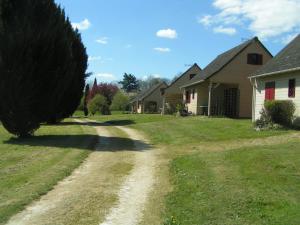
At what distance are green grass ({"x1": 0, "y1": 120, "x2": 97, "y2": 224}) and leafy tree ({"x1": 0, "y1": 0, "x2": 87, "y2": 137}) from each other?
132cm

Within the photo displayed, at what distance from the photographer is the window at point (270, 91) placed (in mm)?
24031

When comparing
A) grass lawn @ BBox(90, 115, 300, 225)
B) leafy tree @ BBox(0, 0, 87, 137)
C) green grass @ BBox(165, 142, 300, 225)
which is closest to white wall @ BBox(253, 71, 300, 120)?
grass lawn @ BBox(90, 115, 300, 225)

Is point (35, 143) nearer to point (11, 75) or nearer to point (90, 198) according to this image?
point (11, 75)

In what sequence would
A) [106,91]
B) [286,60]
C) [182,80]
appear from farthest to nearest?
[106,91] < [182,80] < [286,60]

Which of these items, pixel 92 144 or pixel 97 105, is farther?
pixel 97 105

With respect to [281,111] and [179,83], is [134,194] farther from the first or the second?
[179,83]

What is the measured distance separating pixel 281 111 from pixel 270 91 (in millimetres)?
3060

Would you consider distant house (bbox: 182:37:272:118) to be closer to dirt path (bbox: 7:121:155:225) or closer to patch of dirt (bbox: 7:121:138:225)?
patch of dirt (bbox: 7:121:138:225)

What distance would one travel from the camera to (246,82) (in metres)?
33.8

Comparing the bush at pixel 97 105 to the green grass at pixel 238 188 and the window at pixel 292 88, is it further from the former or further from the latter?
the green grass at pixel 238 188

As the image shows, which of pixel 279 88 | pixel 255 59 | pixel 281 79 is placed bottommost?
pixel 279 88

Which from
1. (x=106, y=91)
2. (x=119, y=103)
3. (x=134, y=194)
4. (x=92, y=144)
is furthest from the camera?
(x=106, y=91)

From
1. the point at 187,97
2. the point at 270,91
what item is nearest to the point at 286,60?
the point at 270,91

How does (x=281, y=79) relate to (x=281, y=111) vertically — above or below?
above
